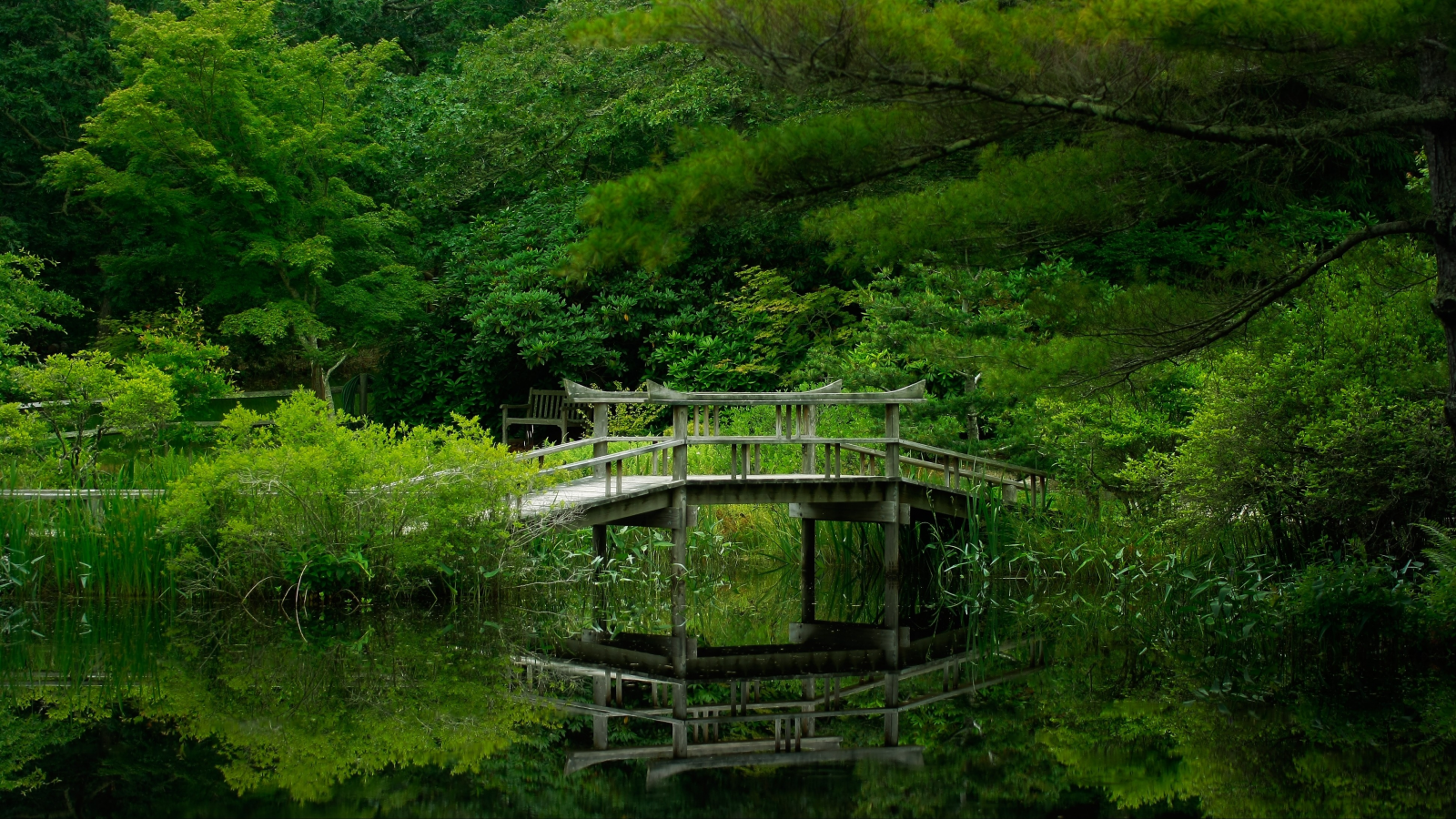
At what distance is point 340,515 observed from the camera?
35.8 ft

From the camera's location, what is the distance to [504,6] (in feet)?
96.8

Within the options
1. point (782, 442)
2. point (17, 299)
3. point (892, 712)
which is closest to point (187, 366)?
point (17, 299)

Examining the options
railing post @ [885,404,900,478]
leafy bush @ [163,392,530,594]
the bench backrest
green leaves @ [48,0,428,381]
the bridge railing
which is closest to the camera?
leafy bush @ [163,392,530,594]

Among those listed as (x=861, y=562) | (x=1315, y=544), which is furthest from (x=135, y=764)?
(x=861, y=562)

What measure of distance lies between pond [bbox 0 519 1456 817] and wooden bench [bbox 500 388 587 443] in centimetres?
1009

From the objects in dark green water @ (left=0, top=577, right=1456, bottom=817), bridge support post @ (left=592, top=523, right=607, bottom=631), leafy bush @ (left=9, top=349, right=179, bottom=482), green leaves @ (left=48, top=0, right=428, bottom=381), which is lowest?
dark green water @ (left=0, top=577, right=1456, bottom=817)

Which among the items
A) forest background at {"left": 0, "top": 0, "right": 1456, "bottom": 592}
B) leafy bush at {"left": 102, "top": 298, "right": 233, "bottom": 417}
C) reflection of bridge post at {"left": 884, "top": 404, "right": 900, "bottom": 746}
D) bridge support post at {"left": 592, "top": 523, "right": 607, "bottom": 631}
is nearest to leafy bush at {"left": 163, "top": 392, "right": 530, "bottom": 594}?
forest background at {"left": 0, "top": 0, "right": 1456, "bottom": 592}

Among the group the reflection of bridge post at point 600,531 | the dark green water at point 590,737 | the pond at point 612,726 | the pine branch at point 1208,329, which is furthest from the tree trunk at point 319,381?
the pine branch at point 1208,329

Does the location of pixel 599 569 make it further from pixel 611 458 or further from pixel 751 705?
pixel 751 705

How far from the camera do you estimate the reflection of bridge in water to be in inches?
297

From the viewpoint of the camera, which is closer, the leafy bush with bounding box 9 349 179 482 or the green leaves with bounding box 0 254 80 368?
the leafy bush with bounding box 9 349 179 482

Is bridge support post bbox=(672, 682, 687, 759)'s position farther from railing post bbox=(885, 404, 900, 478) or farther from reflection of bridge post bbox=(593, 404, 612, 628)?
railing post bbox=(885, 404, 900, 478)

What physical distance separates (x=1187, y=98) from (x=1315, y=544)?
415 cm

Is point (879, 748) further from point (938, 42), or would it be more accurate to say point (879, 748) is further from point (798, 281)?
point (798, 281)
